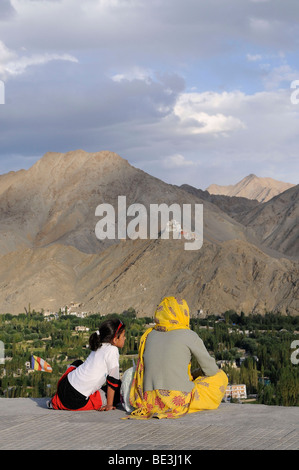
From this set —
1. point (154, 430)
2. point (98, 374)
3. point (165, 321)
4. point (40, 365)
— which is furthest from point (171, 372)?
point (40, 365)

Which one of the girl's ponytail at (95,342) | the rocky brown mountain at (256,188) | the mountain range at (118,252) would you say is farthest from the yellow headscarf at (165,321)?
the rocky brown mountain at (256,188)

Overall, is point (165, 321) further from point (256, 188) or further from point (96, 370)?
point (256, 188)

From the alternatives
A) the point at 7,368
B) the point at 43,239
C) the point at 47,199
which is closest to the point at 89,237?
the point at 43,239

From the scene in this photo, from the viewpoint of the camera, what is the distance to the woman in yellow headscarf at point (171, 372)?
6.19 m

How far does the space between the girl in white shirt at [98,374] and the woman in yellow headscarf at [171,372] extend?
0.87 ft

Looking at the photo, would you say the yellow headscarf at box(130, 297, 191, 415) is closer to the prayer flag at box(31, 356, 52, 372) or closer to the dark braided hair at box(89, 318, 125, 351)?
the dark braided hair at box(89, 318, 125, 351)

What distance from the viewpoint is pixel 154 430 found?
18.8 feet

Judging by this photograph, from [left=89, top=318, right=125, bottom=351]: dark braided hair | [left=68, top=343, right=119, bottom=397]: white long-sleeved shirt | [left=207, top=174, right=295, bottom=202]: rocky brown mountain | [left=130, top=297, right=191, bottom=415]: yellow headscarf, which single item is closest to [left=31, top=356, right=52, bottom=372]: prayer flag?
[left=68, top=343, right=119, bottom=397]: white long-sleeved shirt

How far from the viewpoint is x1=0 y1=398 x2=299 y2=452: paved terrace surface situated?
5.28 metres

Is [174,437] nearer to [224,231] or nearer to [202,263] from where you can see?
[202,263]

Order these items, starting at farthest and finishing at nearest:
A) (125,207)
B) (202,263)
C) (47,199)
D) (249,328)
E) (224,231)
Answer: (47,199) < (125,207) < (224,231) < (202,263) < (249,328)

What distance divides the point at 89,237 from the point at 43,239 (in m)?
5.65
